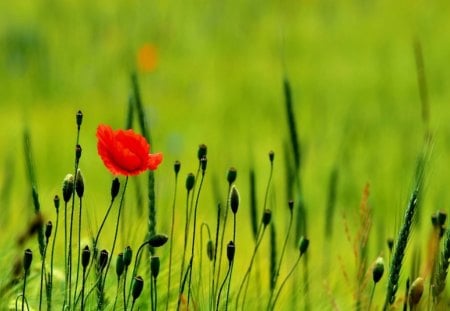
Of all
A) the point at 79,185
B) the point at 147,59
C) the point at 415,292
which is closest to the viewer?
the point at 415,292

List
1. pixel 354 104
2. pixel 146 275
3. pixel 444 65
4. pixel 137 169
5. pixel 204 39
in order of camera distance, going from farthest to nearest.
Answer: pixel 204 39 → pixel 444 65 → pixel 354 104 → pixel 146 275 → pixel 137 169

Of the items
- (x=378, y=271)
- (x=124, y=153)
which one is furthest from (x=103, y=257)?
(x=378, y=271)

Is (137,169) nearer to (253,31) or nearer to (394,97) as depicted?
(394,97)

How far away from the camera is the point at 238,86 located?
5.47 m

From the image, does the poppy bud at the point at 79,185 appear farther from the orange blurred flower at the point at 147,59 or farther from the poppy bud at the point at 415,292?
the orange blurred flower at the point at 147,59

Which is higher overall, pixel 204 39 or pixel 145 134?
pixel 204 39

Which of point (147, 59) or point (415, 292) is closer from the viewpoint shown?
point (415, 292)

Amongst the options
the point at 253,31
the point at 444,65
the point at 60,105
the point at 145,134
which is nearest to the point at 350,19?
the point at 253,31

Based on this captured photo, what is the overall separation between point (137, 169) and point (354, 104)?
12.2 feet

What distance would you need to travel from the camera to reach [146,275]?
1740mm

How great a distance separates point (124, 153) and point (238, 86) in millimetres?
4071

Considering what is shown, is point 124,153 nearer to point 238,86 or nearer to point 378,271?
point 378,271

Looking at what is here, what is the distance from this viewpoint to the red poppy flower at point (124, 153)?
1.41m

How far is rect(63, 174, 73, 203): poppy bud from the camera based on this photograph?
4.50 feet
